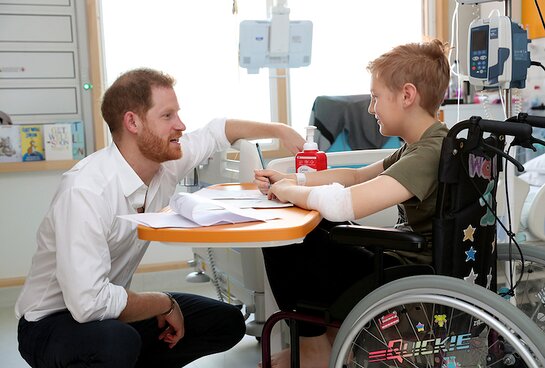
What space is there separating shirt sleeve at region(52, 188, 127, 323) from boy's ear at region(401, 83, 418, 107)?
0.84 meters

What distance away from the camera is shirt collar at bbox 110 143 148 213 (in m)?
1.85

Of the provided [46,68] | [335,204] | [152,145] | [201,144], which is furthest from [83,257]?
[46,68]

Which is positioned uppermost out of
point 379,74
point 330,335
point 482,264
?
point 379,74

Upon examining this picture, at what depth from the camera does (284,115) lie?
4434 mm

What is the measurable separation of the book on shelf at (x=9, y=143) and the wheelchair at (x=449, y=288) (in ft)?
9.33

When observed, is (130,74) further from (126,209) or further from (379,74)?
(379,74)

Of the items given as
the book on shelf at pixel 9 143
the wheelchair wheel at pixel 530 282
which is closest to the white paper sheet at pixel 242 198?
the wheelchair wheel at pixel 530 282

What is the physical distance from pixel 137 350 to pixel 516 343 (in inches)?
37.2

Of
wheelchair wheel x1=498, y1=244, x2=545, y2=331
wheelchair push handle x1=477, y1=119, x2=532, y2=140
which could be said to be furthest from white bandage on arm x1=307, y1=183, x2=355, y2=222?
wheelchair wheel x1=498, y1=244, x2=545, y2=331

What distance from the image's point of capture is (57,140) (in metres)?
3.92

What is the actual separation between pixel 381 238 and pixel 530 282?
61cm

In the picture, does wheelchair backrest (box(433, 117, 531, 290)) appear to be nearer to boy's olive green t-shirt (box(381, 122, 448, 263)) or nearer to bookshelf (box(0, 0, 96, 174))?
boy's olive green t-shirt (box(381, 122, 448, 263))

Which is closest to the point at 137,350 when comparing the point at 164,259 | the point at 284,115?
the point at 164,259

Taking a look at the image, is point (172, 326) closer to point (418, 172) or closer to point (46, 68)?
point (418, 172)
